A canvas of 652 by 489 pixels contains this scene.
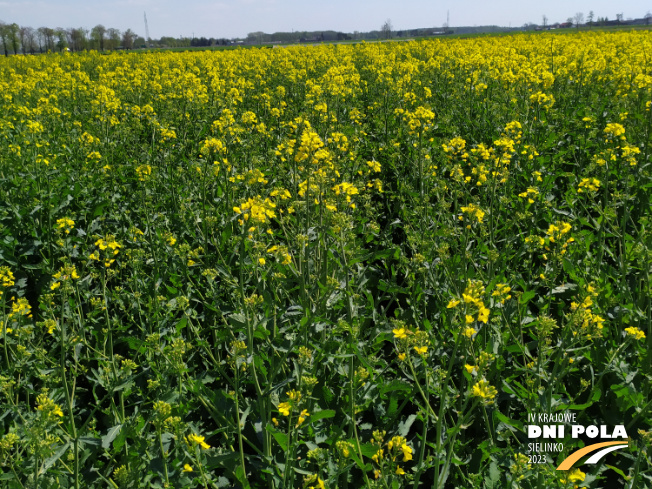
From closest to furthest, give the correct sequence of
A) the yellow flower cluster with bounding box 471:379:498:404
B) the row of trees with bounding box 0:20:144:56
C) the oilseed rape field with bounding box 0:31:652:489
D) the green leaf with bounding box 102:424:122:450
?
1. the yellow flower cluster with bounding box 471:379:498:404
2. the oilseed rape field with bounding box 0:31:652:489
3. the green leaf with bounding box 102:424:122:450
4. the row of trees with bounding box 0:20:144:56

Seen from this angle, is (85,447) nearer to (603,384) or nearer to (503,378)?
(503,378)

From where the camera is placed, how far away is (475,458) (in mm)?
2561

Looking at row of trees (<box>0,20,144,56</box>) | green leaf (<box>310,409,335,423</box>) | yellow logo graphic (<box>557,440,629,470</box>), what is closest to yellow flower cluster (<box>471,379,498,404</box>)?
green leaf (<box>310,409,335,423</box>)

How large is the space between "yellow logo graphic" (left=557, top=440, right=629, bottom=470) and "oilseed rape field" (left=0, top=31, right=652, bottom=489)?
0.18 ft

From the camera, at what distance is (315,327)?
2.84m

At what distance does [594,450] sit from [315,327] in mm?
1604

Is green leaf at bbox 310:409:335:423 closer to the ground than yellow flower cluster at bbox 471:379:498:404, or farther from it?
closer to the ground

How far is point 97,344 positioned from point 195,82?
619 cm

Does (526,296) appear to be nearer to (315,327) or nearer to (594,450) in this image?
(594,450)

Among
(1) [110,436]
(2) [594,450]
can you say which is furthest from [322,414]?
(2) [594,450]

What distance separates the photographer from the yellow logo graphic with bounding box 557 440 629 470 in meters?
2.44

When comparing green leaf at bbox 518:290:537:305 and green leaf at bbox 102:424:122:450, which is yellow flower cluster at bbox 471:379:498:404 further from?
green leaf at bbox 102:424:122:450

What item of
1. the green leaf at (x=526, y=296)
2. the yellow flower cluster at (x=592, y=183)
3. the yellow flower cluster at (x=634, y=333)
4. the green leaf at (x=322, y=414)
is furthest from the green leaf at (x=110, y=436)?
the yellow flower cluster at (x=592, y=183)

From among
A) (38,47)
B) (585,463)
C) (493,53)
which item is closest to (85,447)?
(585,463)
